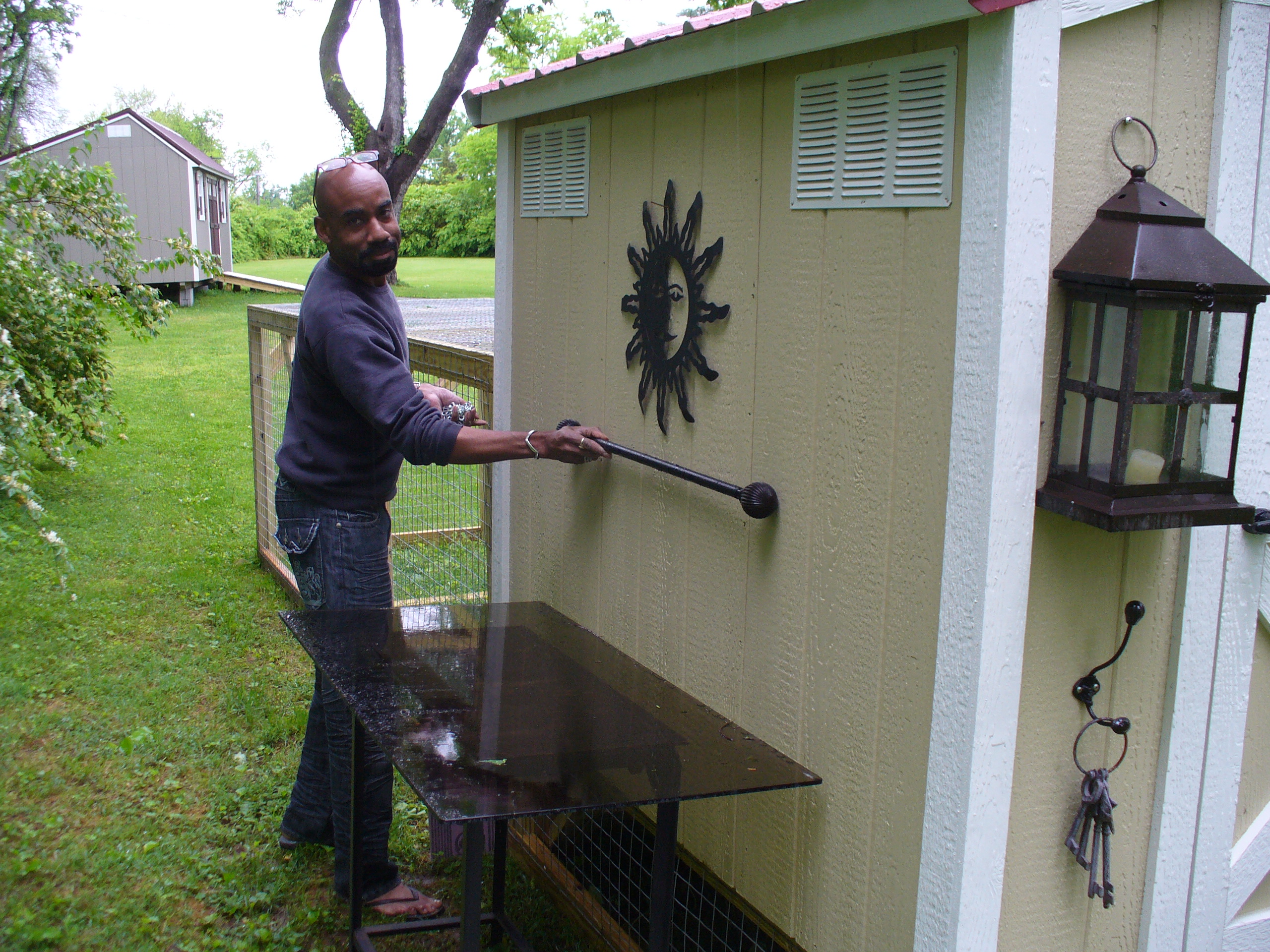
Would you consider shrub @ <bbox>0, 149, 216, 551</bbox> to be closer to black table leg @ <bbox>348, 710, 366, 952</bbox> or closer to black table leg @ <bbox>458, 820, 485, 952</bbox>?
black table leg @ <bbox>348, 710, 366, 952</bbox>

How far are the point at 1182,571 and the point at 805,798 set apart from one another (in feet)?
2.70

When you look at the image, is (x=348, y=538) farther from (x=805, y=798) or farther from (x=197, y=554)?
(x=197, y=554)

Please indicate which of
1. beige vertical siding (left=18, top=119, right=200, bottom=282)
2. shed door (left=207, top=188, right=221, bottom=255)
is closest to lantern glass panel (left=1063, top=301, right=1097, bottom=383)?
beige vertical siding (left=18, top=119, right=200, bottom=282)

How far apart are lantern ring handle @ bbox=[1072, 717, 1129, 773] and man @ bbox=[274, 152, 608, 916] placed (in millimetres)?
1198

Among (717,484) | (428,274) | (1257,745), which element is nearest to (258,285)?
(428,274)

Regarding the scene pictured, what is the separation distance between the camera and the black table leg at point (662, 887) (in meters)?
2.12

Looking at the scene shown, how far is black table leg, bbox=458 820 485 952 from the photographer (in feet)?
6.66

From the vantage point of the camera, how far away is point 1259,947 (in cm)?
233

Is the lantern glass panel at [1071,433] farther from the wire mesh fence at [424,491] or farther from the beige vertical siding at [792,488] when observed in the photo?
the wire mesh fence at [424,491]

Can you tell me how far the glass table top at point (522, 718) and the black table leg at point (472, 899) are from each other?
20 centimetres

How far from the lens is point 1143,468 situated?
169cm

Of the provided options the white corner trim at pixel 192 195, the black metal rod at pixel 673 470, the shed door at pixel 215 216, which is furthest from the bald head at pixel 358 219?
the shed door at pixel 215 216

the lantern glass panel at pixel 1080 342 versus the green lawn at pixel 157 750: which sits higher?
the lantern glass panel at pixel 1080 342

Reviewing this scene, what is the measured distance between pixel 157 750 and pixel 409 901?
4.87ft
